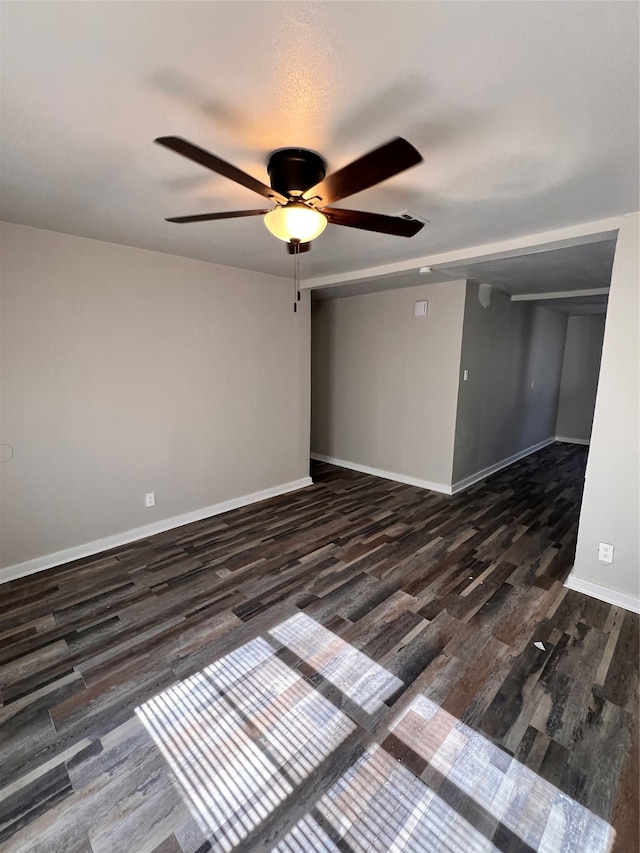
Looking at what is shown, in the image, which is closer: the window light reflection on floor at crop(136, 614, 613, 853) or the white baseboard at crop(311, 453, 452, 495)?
the window light reflection on floor at crop(136, 614, 613, 853)

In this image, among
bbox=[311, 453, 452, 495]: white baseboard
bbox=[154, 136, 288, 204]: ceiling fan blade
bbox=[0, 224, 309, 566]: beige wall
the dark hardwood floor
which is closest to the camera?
bbox=[154, 136, 288, 204]: ceiling fan blade

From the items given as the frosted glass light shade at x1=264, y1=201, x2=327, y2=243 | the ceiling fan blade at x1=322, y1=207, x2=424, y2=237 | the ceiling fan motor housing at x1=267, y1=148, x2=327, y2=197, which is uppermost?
the ceiling fan motor housing at x1=267, y1=148, x2=327, y2=197

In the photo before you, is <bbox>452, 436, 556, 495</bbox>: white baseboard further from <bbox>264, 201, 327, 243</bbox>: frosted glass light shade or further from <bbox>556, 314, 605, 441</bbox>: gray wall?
<bbox>264, 201, 327, 243</bbox>: frosted glass light shade

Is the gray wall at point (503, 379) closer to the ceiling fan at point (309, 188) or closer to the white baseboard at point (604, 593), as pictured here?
the white baseboard at point (604, 593)

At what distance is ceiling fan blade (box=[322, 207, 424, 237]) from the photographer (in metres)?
1.64

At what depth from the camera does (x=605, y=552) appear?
8.07 ft

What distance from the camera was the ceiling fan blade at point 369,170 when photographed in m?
1.17

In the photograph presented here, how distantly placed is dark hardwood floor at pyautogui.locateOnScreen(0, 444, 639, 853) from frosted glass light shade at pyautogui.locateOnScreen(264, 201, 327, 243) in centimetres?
205

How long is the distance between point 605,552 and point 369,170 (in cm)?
267

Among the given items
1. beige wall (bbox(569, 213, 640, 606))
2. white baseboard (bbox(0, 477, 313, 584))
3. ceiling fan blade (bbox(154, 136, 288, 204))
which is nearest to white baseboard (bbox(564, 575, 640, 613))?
beige wall (bbox(569, 213, 640, 606))

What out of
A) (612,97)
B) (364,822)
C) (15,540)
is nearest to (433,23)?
(612,97)

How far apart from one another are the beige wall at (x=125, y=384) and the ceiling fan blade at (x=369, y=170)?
1.99 meters

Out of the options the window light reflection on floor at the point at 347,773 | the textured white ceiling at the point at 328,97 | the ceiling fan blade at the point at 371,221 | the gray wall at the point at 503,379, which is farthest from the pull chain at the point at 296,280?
the window light reflection on floor at the point at 347,773

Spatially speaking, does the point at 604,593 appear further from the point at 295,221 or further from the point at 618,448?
the point at 295,221
